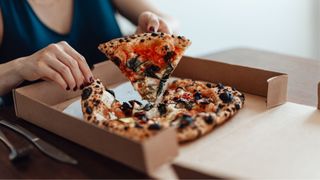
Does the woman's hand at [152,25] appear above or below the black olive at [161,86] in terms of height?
above

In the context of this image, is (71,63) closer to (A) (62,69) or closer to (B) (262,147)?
(A) (62,69)

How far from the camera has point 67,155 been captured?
0.73m

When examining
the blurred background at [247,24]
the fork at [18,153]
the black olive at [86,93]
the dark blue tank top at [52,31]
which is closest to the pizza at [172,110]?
the black olive at [86,93]

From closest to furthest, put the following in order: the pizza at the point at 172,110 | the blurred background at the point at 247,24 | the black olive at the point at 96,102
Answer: the pizza at the point at 172,110, the black olive at the point at 96,102, the blurred background at the point at 247,24

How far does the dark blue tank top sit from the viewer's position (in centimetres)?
121

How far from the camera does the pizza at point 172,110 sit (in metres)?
0.73

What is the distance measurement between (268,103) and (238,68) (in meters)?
0.13

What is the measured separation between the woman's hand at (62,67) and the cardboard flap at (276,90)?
366 millimetres

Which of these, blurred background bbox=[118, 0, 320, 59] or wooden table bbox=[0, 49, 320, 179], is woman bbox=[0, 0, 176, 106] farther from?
blurred background bbox=[118, 0, 320, 59]

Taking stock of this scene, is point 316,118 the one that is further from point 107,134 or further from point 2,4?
point 2,4

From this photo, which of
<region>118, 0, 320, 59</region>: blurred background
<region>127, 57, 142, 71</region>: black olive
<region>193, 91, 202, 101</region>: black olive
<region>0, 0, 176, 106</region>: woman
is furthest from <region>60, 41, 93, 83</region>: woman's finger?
<region>118, 0, 320, 59</region>: blurred background

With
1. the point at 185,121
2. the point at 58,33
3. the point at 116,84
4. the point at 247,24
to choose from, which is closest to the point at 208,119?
the point at 185,121

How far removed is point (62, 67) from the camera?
0.88m

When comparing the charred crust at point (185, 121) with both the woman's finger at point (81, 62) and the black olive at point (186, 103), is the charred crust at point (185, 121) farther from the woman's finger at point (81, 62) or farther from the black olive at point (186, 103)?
the woman's finger at point (81, 62)
